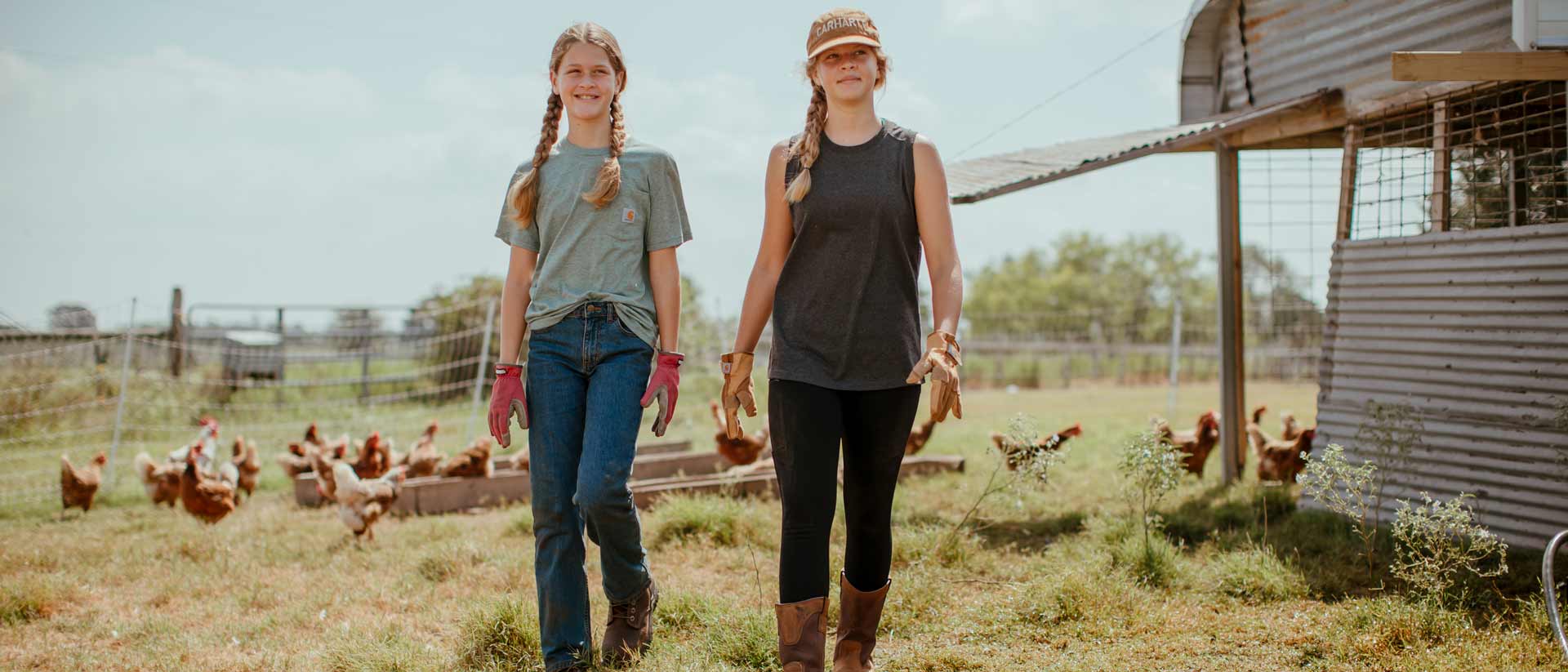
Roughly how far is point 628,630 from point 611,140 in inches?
64.9

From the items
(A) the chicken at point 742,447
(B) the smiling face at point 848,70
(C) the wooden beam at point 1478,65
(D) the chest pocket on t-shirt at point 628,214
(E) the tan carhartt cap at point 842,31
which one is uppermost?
(C) the wooden beam at point 1478,65

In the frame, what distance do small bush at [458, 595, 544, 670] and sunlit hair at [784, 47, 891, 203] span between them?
5.79 feet

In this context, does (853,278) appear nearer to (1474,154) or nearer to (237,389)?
(1474,154)

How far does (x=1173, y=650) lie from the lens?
361 centimetres

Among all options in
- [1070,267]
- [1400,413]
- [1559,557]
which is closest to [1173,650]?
[1559,557]

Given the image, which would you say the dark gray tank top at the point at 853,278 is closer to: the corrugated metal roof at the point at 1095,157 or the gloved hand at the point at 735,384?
the gloved hand at the point at 735,384

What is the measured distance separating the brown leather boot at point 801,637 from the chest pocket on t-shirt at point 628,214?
1299 mm

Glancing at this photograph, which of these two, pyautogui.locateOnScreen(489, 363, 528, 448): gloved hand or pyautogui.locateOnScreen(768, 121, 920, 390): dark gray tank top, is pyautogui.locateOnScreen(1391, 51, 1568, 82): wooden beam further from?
pyautogui.locateOnScreen(489, 363, 528, 448): gloved hand

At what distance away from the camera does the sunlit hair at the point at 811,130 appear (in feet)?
9.84

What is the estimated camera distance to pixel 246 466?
812cm

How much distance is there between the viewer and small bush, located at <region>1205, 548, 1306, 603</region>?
4211 millimetres

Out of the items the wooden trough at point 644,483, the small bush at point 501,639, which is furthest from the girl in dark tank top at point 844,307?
the wooden trough at point 644,483

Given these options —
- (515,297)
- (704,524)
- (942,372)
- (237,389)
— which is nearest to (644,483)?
(704,524)

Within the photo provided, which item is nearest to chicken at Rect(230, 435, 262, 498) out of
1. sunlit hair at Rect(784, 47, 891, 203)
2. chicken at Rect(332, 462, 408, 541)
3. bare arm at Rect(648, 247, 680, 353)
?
chicken at Rect(332, 462, 408, 541)
